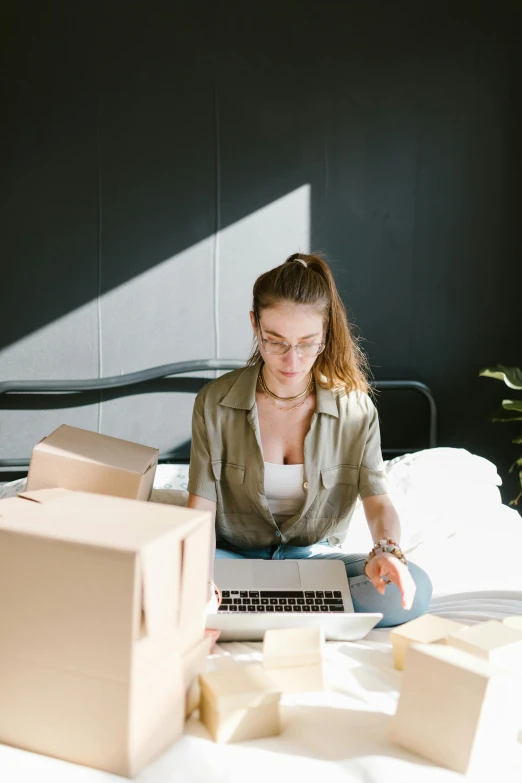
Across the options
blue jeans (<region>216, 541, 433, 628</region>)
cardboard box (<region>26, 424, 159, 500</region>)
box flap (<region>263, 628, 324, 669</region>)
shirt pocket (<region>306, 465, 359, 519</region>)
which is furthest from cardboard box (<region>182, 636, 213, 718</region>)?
shirt pocket (<region>306, 465, 359, 519</region>)

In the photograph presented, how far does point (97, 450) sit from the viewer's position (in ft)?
4.30

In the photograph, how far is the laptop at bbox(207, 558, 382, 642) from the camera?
125 centimetres

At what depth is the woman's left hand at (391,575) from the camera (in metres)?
1.27

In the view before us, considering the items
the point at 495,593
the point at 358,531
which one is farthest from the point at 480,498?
the point at 495,593

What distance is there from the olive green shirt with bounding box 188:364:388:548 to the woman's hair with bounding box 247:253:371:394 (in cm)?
4

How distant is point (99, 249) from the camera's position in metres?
2.63

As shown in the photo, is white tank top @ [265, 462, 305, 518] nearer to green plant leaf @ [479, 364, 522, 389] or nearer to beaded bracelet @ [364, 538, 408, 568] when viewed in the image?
beaded bracelet @ [364, 538, 408, 568]

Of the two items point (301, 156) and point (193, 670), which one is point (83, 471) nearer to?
point (193, 670)

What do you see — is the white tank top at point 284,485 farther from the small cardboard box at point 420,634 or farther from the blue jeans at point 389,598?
the small cardboard box at point 420,634

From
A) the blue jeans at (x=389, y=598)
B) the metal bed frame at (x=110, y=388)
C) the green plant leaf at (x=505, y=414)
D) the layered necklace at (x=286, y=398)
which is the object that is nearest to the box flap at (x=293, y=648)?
the blue jeans at (x=389, y=598)

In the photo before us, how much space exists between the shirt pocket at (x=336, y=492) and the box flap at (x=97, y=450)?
1.51 ft

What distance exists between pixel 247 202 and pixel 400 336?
0.74 m

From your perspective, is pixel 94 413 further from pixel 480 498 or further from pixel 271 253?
pixel 480 498

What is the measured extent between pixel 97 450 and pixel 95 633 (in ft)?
1.71
